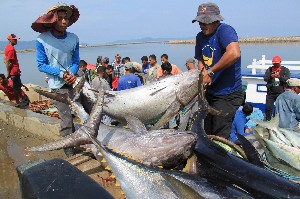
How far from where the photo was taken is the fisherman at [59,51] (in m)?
4.47

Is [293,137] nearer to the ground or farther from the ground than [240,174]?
nearer to the ground

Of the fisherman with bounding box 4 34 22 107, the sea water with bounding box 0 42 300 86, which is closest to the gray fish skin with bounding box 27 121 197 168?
the fisherman with bounding box 4 34 22 107

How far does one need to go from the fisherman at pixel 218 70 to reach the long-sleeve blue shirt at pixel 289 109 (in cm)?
249

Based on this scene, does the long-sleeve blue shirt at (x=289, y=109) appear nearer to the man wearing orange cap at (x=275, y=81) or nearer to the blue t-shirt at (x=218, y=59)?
the man wearing orange cap at (x=275, y=81)

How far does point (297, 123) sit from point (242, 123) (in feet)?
3.36

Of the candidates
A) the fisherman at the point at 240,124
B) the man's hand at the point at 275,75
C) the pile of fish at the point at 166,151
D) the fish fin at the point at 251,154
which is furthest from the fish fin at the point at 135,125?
the man's hand at the point at 275,75

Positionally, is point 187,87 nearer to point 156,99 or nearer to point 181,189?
point 156,99

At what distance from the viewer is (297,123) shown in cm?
648

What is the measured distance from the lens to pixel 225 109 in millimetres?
4250

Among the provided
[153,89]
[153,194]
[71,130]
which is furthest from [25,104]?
[153,194]

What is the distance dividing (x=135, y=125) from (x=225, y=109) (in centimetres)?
113

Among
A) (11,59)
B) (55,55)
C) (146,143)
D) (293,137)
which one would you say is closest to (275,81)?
(293,137)

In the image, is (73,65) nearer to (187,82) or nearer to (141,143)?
(187,82)

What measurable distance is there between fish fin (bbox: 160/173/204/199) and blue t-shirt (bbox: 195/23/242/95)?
2.22 meters
